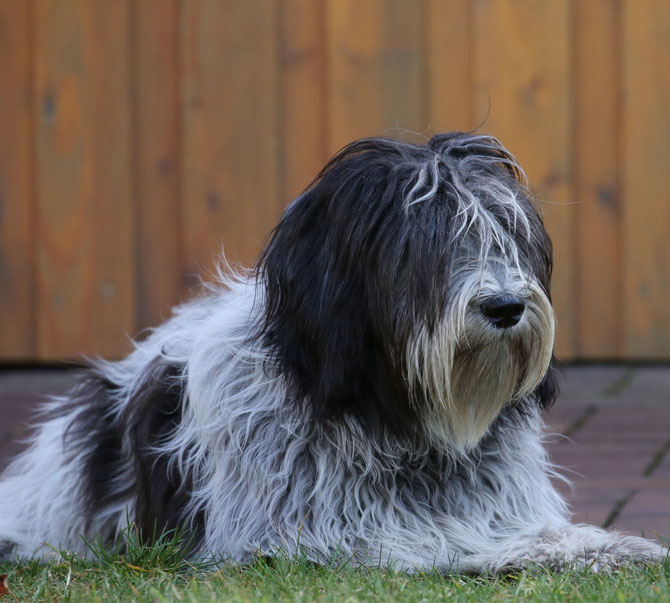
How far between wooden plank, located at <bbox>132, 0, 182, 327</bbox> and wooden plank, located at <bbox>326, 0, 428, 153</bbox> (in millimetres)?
767

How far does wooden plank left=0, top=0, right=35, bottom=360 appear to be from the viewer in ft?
19.6

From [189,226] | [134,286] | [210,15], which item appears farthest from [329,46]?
[134,286]

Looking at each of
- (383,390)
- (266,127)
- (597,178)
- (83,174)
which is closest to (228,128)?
(266,127)

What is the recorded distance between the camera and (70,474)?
145 inches

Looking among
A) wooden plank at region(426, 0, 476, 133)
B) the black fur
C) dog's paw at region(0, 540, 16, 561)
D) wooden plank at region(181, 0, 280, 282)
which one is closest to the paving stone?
A: the black fur

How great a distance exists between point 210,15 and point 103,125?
73 centimetres

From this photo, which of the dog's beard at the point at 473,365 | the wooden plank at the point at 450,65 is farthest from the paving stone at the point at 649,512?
the wooden plank at the point at 450,65

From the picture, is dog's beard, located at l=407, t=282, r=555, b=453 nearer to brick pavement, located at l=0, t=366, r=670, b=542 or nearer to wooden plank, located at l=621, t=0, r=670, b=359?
brick pavement, located at l=0, t=366, r=670, b=542

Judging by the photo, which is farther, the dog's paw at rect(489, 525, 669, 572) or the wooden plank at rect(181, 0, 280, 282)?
the wooden plank at rect(181, 0, 280, 282)

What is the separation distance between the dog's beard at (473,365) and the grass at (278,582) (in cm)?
37

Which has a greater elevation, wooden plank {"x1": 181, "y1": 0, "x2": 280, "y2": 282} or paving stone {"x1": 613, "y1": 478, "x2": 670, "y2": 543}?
wooden plank {"x1": 181, "y1": 0, "x2": 280, "y2": 282}

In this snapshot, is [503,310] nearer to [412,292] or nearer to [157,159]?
[412,292]

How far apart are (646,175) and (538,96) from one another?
63cm

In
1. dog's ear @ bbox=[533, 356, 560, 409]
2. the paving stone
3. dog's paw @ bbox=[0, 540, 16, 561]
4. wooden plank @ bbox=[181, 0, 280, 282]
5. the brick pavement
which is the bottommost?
dog's paw @ bbox=[0, 540, 16, 561]
